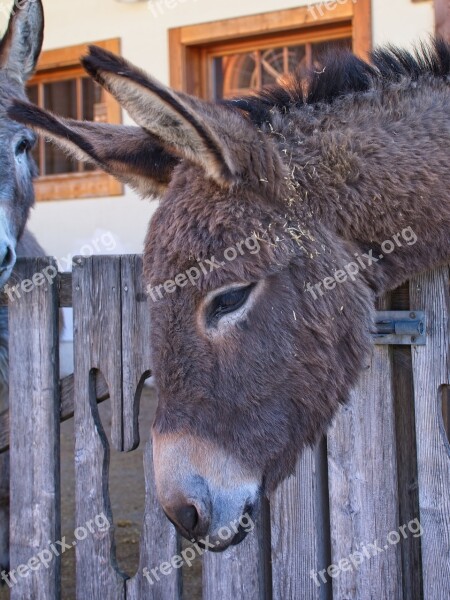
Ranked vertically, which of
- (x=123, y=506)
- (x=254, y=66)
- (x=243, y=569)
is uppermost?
(x=254, y=66)

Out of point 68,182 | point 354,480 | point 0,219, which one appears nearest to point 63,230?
point 68,182

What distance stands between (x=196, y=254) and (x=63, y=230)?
19.8 ft

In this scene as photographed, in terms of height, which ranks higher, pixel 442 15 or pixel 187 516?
pixel 442 15

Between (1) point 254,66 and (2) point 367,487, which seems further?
(1) point 254,66

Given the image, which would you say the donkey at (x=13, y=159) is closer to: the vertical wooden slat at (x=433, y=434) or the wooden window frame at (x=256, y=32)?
the vertical wooden slat at (x=433, y=434)

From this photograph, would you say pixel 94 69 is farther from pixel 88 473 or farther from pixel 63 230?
pixel 63 230

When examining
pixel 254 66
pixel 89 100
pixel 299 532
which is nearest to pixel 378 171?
pixel 299 532

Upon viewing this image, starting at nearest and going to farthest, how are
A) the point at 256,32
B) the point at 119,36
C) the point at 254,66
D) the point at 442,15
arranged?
the point at 442,15 → the point at 256,32 → the point at 254,66 → the point at 119,36

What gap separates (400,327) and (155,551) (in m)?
1.20

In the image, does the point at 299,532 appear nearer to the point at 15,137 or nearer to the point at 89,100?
the point at 15,137

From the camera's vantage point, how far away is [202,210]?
7.07 feet

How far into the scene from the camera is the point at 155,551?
287 cm

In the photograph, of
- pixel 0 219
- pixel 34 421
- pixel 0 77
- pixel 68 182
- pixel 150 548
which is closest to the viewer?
pixel 150 548

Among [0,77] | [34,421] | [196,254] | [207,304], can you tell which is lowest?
[34,421]
